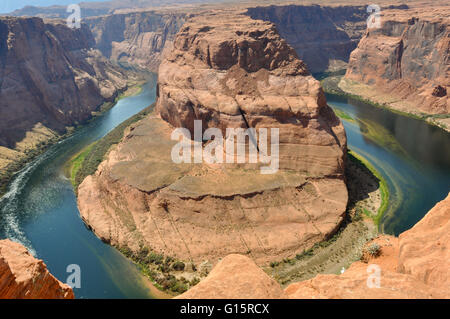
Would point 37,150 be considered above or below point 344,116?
below

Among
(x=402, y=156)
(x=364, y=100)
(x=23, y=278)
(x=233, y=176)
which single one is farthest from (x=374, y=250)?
(x=364, y=100)

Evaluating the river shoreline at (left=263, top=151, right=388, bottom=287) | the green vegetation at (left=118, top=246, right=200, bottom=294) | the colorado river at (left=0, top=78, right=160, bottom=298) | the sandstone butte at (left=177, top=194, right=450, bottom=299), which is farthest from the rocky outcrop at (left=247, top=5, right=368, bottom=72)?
the sandstone butte at (left=177, top=194, right=450, bottom=299)

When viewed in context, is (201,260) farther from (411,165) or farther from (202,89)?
(411,165)

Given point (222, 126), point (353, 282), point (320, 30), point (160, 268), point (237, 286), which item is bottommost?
point (160, 268)

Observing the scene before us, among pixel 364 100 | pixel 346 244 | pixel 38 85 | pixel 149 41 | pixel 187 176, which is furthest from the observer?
pixel 149 41

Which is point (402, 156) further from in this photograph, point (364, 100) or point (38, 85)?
point (38, 85)

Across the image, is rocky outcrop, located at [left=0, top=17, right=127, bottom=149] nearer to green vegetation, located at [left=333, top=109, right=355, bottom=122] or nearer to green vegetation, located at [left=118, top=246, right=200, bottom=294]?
green vegetation, located at [left=118, top=246, right=200, bottom=294]

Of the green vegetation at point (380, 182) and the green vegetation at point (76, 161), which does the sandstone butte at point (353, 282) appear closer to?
the green vegetation at point (380, 182)

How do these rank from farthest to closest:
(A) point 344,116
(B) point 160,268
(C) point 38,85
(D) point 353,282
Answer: (A) point 344,116, (C) point 38,85, (B) point 160,268, (D) point 353,282

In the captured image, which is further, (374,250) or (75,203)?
(75,203)
